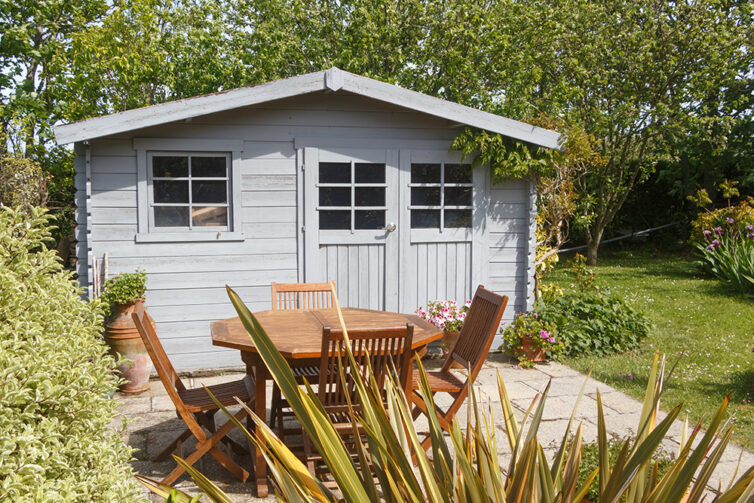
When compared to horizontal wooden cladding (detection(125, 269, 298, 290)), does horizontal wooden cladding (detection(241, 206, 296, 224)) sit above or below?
above

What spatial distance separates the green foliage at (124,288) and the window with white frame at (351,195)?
188 centimetres

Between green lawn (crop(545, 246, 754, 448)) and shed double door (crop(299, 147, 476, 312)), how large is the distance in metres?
1.80

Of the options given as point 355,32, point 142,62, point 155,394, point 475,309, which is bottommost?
point 155,394

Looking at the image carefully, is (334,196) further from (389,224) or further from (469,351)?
(469,351)

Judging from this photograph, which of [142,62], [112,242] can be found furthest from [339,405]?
[142,62]

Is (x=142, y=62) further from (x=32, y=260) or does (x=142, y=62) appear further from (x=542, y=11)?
(x=32, y=260)

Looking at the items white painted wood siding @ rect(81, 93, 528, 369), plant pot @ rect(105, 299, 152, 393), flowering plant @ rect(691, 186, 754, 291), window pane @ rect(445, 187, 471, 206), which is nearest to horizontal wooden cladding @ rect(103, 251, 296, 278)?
white painted wood siding @ rect(81, 93, 528, 369)

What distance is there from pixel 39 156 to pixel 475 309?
472 inches

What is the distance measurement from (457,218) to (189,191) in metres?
2.89

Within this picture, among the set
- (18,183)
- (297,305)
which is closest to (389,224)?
(297,305)

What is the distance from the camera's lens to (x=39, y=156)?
13312 mm

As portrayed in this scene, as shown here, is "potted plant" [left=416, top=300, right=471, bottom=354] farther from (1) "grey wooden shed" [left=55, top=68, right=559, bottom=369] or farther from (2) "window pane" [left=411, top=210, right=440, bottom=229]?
(2) "window pane" [left=411, top=210, right=440, bottom=229]

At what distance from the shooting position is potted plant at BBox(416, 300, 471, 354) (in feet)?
22.1

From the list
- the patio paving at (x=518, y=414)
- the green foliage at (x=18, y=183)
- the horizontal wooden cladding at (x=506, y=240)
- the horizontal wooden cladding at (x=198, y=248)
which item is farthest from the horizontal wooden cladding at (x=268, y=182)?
the green foliage at (x=18, y=183)
